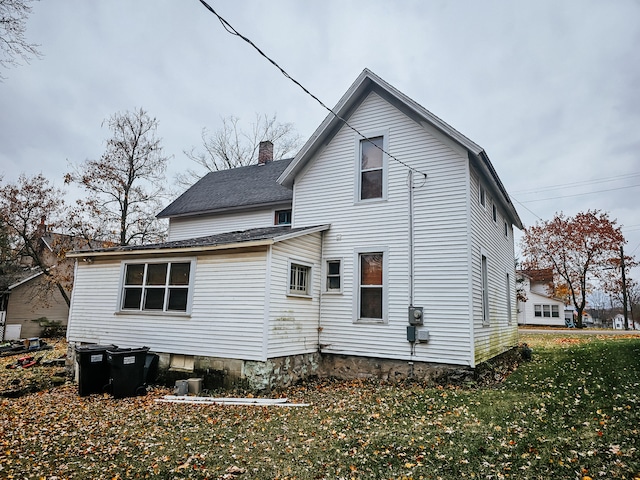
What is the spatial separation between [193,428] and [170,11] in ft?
20.4

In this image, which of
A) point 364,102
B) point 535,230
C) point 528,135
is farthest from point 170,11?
point 535,230

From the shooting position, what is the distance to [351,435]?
5758 millimetres

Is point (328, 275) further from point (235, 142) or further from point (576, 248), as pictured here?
point (576, 248)

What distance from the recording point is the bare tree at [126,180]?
23.8m

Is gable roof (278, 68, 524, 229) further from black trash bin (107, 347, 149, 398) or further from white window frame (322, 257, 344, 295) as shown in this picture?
black trash bin (107, 347, 149, 398)

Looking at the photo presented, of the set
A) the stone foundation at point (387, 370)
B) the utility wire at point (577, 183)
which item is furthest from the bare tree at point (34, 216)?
the utility wire at point (577, 183)

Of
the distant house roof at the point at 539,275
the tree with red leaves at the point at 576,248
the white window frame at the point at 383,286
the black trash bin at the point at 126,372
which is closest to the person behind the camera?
the black trash bin at the point at 126,372

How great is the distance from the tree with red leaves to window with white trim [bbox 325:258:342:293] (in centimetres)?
2967

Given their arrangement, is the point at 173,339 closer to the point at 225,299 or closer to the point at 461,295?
the point at 225,299

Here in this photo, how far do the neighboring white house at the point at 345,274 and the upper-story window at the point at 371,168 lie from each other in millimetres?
30

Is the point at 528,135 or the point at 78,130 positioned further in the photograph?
the point at 528,135

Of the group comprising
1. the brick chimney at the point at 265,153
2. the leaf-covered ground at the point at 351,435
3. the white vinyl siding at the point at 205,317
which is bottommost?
the leaf-covered ground at the point at 351,435

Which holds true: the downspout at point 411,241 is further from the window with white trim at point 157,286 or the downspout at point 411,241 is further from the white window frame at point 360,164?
the window with white trim at point 157,286

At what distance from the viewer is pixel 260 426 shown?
639cm
